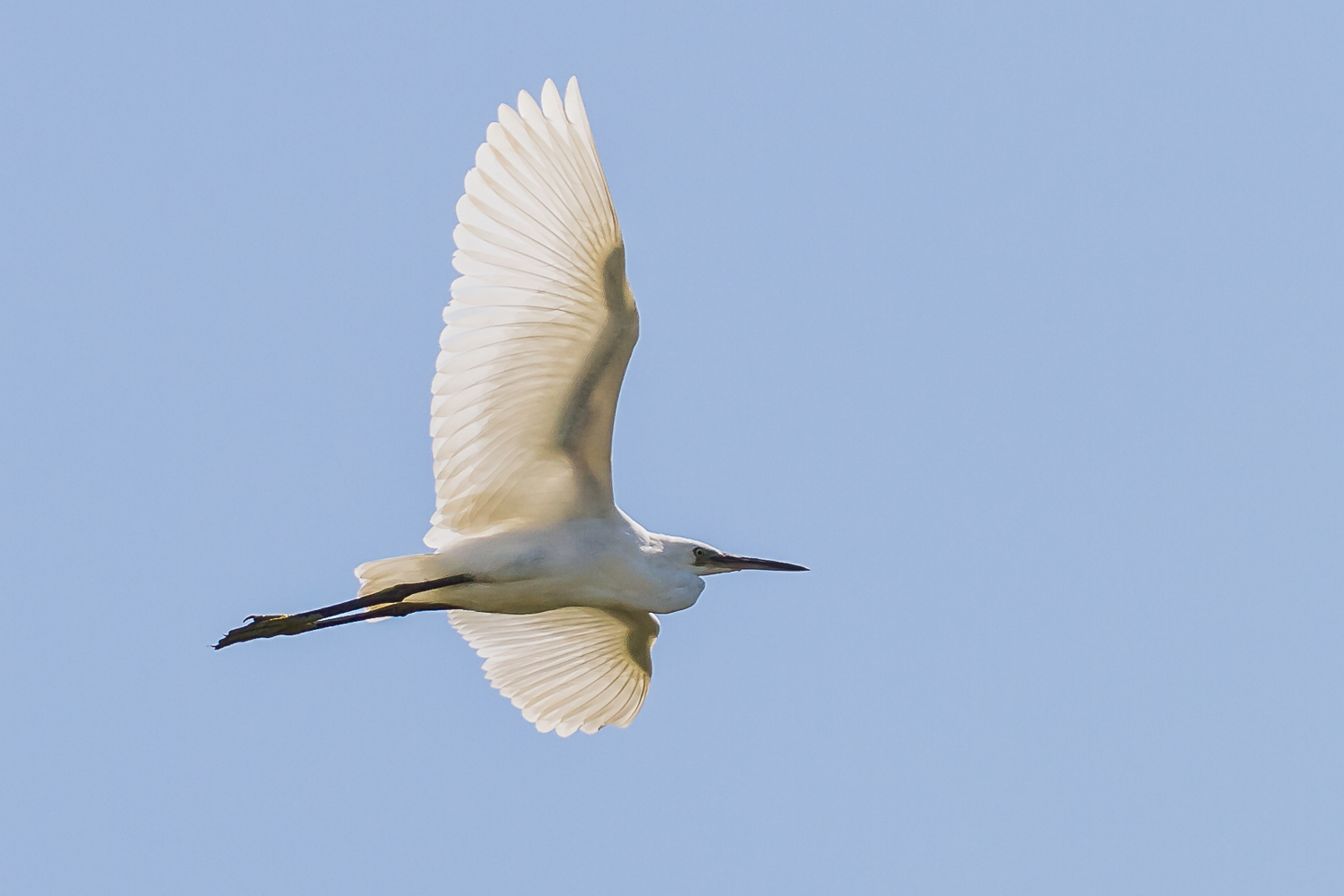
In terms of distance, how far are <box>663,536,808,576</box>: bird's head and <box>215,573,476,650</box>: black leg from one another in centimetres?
133

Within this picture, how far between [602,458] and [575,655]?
6.48 feet

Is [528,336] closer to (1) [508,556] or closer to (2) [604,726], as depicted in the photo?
(1) [508,556]

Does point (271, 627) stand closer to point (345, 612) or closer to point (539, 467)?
point (345, 612)

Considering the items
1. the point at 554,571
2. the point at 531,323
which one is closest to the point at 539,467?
the point at 554,571

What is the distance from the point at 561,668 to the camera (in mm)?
11859

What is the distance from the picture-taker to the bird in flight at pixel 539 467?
9.43 meters

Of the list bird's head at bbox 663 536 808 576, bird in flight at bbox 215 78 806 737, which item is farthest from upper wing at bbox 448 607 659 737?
bird's head at bbox 663 536 808 576

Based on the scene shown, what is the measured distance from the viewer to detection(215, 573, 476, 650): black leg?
10.3m

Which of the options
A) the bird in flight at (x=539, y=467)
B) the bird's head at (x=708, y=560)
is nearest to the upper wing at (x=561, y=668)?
the bird in flight at (x=539, y=467)

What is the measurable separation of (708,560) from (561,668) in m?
1.41

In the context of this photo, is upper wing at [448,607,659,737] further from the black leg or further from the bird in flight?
the black leg

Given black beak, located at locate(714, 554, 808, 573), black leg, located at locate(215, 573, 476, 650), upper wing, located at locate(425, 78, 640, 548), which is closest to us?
upper wing, located at locate(425, 78, 640, 548)

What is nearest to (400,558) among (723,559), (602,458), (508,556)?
→ (508,556)

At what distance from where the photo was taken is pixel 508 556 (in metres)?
10.3
